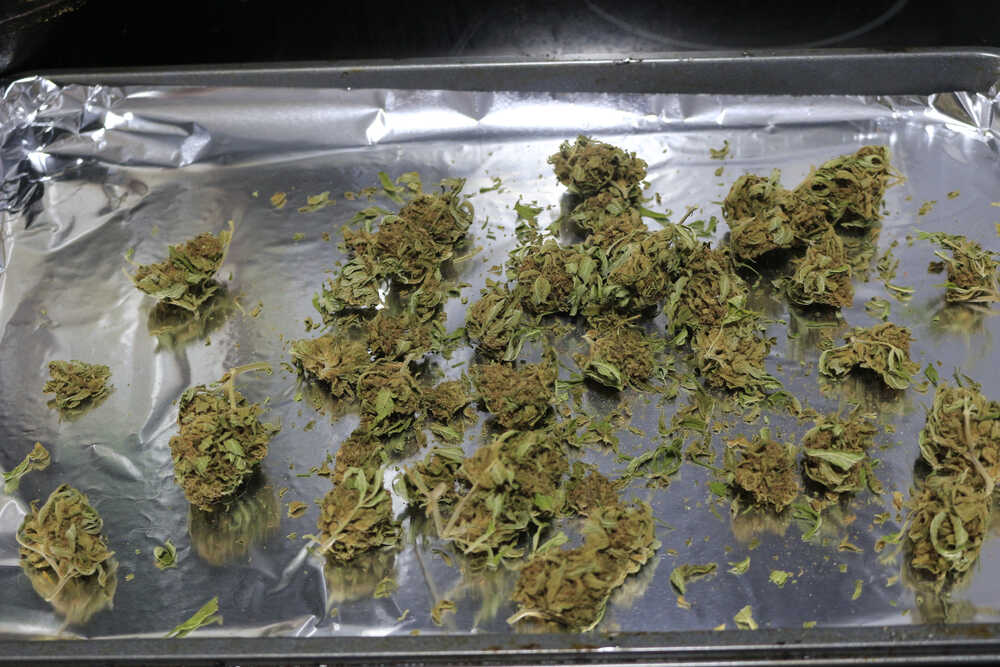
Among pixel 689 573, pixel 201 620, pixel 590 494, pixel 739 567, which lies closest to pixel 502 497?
pixel 590 494

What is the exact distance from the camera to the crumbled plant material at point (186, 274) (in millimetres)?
3133

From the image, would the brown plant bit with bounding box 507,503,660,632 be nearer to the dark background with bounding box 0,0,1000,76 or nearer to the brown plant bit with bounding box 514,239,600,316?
the brown plant bit with bounding box 514,239,600,316

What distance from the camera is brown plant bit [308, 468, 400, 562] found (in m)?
A: 2.48

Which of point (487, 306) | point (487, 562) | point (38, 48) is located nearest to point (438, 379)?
point (487, 306)

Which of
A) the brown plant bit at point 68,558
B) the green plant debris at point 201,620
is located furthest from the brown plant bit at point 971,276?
the brown plant bit at point 68,558

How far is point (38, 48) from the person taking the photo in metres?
3.84

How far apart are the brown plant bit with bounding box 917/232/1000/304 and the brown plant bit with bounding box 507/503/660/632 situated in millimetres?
1527

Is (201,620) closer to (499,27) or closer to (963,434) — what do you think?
(963,434)

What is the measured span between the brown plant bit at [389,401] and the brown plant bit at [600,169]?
42.6 inches

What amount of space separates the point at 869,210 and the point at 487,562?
198 cm

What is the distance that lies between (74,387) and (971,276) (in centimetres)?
326

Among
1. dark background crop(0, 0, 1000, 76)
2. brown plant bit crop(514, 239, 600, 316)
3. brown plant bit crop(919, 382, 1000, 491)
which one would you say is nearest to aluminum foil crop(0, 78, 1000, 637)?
brown plant bit crop(919, 382, 1000, 491)

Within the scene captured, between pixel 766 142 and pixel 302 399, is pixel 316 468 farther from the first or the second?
pixel 766 142

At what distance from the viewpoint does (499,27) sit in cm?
417
